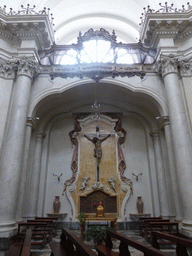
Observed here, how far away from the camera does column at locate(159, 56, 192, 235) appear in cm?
553

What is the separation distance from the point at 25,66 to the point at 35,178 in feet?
14.2

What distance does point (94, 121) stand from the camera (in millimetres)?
9367

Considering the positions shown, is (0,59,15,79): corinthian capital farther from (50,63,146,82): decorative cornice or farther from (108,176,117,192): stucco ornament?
(108,176,117,192): stucco ornament

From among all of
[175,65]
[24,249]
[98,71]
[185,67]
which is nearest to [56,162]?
[98,71]

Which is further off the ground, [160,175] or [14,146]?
[14,146]

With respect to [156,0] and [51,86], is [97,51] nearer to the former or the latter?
[51,86]

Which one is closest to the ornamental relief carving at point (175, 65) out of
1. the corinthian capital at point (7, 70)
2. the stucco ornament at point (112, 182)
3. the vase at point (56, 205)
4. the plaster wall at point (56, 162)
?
the stucco ornament at point (112, 182)

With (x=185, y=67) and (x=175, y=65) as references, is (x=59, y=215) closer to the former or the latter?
(x=175, y=65)

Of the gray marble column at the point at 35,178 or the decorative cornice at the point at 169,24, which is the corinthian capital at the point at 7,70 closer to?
the gray marble column at the point at 35,178

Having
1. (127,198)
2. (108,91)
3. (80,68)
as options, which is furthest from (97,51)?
(127,198)

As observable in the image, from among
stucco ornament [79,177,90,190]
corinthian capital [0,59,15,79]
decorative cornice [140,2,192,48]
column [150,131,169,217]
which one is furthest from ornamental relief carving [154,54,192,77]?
corinthian capital [0,59,15,79]

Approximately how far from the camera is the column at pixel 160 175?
750 cm

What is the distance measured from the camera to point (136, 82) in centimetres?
778

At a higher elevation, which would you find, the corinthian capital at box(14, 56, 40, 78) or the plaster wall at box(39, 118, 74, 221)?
the corinthian capital at box(14, 56, 40, 78)
